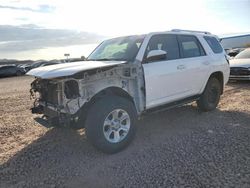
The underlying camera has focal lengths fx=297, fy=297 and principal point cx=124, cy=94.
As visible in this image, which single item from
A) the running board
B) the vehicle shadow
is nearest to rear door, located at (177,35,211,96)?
the running board

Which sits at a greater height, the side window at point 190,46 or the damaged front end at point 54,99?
the side window at point 190,46

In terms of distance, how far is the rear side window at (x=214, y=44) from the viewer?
7.29 m

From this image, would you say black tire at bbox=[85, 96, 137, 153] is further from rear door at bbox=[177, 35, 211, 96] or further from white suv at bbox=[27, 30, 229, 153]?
rear door at bbox=[177, 35, 211, 96]

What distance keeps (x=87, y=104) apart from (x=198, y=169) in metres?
1.98

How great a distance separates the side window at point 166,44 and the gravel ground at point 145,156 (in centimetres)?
152

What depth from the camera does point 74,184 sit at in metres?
3.94

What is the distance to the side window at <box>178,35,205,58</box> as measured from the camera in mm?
6390

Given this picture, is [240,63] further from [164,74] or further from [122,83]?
[122,83]

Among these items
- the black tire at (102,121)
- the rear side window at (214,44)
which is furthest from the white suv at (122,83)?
the rear side window at (214,44)

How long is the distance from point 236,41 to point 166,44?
32321 mm

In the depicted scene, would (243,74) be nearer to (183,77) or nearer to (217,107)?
(217,107)

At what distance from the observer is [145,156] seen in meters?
4.73

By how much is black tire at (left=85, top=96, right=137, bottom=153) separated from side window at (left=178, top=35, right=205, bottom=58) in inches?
84.9

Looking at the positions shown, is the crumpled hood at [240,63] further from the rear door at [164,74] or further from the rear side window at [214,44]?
the rear door at [164,74]
